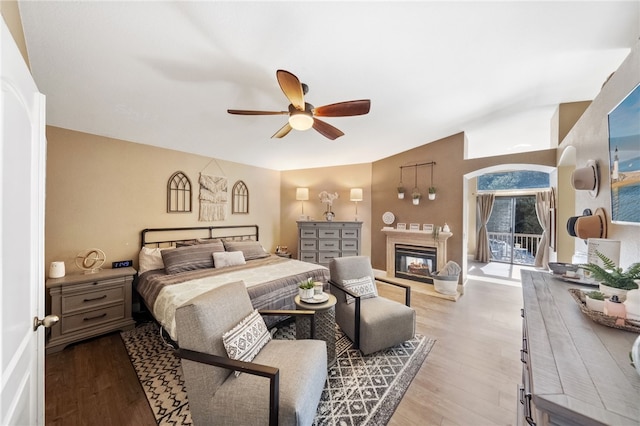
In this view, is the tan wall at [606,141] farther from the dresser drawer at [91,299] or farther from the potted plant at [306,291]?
the dresser drawer at [91,299]

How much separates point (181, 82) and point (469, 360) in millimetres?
3985

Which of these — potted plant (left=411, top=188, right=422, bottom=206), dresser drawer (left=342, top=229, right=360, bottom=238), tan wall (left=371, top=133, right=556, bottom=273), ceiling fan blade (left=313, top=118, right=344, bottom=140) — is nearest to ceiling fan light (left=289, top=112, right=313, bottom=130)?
ceiling fan blade (left=313, top=118, right=344, bottom=140)

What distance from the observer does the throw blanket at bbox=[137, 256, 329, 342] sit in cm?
236

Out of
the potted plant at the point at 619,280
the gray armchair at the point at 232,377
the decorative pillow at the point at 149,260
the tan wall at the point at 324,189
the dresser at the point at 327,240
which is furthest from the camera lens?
the tan wall at the point at 324,189

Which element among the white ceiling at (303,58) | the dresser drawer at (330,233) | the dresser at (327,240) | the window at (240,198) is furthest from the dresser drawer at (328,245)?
the white ceiling at (303,58)

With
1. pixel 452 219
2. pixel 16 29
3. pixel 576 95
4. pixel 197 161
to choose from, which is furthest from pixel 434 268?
pixel 16 29

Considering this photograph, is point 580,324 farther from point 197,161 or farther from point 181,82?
point 197,161

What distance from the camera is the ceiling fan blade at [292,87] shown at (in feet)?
5.36

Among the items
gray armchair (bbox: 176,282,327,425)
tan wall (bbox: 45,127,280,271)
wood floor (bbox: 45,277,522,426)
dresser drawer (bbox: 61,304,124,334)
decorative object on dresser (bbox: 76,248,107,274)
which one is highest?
tan wall (bbox: 45,127,280,271)

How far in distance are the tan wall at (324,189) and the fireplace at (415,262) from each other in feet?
2.36

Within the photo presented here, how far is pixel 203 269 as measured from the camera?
3.33m

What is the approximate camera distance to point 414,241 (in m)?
4.77

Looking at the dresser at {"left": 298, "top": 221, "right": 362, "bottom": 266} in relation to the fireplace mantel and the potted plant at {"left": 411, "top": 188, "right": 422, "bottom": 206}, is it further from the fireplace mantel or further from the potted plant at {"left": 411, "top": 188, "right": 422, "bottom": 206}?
the potted plant at {"left": 411, "top": 188, "right": 422, "bottom": 206}

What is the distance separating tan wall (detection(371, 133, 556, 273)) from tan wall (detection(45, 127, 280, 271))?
11.8 ft
